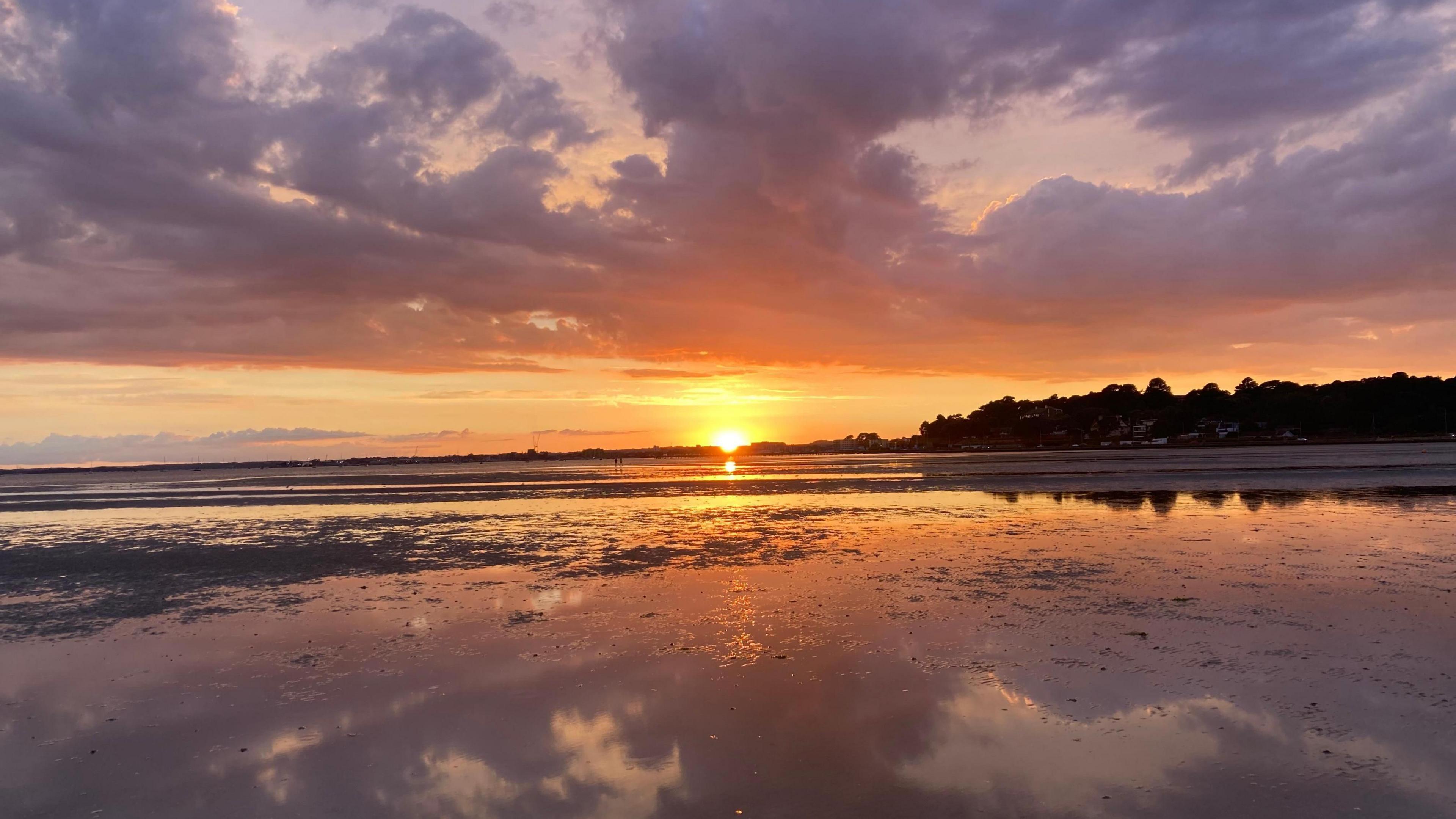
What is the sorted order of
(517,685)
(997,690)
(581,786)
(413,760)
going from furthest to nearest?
(517,685) < (997,690) < (413,760) < (581,786)

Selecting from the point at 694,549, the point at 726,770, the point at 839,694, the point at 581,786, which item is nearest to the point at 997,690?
the point at 839,694

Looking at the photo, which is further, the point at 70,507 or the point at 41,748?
the point at 70,507

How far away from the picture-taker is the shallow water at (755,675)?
695cm

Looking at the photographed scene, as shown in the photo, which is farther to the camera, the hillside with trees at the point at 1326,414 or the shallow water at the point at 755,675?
the hillside with trees at the point at 1326,414

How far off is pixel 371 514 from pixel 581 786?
34263mm

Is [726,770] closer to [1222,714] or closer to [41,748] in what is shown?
[1222,714]

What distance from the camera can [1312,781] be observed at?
21.8 feet

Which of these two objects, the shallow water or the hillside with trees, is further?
the hillside with trees

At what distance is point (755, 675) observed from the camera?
33.6ft

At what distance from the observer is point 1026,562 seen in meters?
18.5

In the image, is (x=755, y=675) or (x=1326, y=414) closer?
(x=755, y=675)

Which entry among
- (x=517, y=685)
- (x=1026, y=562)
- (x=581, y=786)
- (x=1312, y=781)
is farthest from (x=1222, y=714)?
(x=1026, y=562)

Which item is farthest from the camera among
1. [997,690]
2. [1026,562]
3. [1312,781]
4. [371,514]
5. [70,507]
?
[70,507]

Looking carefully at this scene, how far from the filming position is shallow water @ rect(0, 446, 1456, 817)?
274 inches
